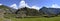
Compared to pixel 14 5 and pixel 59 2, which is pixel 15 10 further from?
pixel 59 2

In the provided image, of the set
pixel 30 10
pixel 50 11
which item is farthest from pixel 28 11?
pixel 50 11

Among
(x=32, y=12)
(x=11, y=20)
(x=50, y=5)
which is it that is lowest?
(x=11, y=20)

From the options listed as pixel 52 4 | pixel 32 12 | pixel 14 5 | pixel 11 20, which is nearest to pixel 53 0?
pixel 52 4

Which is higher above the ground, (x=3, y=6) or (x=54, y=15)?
(x=3, y=6)

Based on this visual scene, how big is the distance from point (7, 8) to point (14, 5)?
7.1 inches

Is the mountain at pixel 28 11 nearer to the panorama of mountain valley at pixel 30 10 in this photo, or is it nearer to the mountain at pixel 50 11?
the panorama of mountain valley at pixel 30 10

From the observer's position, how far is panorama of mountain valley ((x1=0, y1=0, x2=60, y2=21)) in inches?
102

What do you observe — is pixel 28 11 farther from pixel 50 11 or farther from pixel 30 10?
pixel 50 11

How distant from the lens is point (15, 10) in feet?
8.61

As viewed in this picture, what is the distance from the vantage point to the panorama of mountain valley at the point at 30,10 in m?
2.60

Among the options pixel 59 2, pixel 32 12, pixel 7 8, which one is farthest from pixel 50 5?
pixel 7 8

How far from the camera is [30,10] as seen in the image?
8.67ft

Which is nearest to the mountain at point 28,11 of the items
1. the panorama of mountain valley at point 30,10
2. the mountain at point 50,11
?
the panorama of mountain valley at point 30,10

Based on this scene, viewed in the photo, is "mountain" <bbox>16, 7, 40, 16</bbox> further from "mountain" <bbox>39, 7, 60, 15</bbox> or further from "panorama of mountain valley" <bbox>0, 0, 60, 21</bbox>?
"mountain" <bbox>39, 7, 60, 15</bbox>
